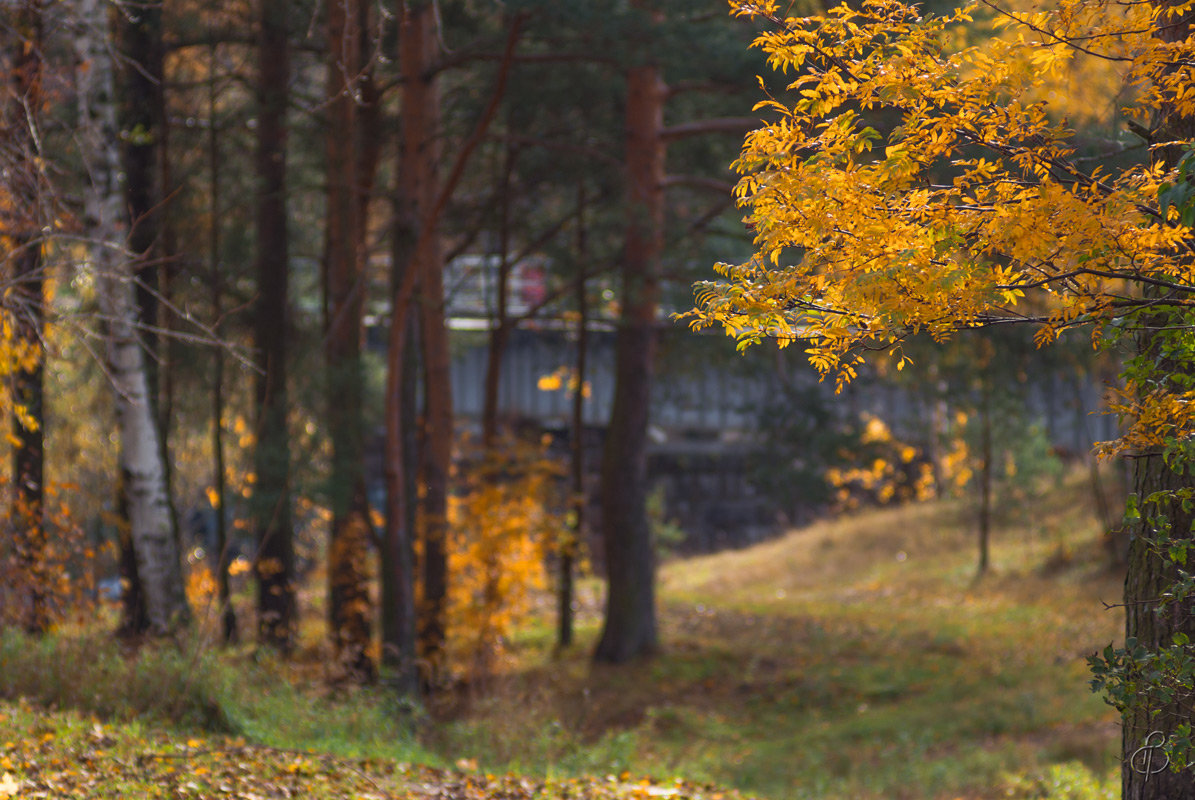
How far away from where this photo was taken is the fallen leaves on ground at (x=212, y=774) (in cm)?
496

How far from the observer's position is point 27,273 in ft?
20.8

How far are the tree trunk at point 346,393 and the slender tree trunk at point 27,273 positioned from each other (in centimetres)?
305

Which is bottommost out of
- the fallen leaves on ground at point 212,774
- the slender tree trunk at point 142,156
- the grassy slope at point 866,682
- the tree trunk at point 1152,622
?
the grassy slope at point 866,682

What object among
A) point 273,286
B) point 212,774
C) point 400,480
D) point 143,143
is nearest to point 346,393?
point 400,480

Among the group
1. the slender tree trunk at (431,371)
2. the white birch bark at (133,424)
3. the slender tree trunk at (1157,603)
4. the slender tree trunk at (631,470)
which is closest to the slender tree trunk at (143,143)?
the white birch bark at (133,424)

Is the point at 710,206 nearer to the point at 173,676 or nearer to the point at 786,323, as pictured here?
Answer: the point at 173,676

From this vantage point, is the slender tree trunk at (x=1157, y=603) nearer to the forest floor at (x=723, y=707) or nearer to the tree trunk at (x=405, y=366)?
the forest floor at (x=723, y=707)

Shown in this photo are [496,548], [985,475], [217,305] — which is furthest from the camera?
[985,475]

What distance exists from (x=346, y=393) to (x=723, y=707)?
575cm

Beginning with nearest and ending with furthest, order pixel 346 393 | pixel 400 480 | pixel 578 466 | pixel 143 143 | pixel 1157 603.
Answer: pixel 1157 603
pixel 143 143
pixel 400 480
pixel 346 393
pixel 578 466

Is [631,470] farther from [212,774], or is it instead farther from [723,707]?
[212,774]

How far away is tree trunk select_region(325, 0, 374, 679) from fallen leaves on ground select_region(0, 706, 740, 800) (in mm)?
4652

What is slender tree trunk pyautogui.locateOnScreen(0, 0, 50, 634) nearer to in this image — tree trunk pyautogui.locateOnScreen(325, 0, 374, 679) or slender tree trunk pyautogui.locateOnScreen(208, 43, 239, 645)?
tree trunk pyautogui.locateOnScreen(325, 0, 374, 679)

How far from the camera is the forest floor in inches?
232
